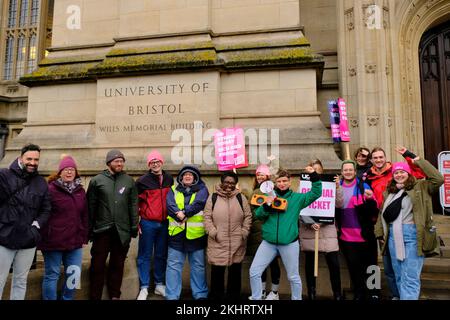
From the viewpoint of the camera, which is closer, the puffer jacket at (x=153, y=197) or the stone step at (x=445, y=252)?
the puffer jacket at (x=153, y=197)

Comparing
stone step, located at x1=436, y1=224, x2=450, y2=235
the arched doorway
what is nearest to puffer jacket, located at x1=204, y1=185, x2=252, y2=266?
stone step, located at x1=436, y1=224, x2=450, y2=235

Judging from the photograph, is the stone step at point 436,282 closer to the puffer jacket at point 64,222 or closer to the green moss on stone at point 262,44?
the green moss on stone at point 262,44

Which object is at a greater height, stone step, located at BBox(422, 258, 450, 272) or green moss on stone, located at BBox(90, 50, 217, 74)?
green moss on stone, located at BBox(90, 50, 217, 74)

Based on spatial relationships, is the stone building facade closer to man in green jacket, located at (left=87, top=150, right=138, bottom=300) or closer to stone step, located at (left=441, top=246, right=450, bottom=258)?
man in green jacket, located at (left=87, top=150, right=138, bottom=300)

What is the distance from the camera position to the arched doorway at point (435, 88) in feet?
32.4

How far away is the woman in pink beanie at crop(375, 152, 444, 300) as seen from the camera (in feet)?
15.2

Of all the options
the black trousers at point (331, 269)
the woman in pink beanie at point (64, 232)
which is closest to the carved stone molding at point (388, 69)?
the black trousers at point (331, 269)

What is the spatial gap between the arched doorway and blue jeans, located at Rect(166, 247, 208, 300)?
290 inches

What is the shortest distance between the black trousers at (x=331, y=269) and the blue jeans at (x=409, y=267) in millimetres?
715

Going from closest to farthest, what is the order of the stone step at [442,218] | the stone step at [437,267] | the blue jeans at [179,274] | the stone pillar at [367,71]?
1. the blue jeans at [179,274]
2. the stone step at [437,267]
3. the stone step at [442,218]
4. the stone pillar at [367,71]

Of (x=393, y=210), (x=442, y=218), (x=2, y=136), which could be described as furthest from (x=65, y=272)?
(x=2, y=136)

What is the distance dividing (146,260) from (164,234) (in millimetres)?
455

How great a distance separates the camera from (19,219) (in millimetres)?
4145

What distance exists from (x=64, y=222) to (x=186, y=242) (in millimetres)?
1645
